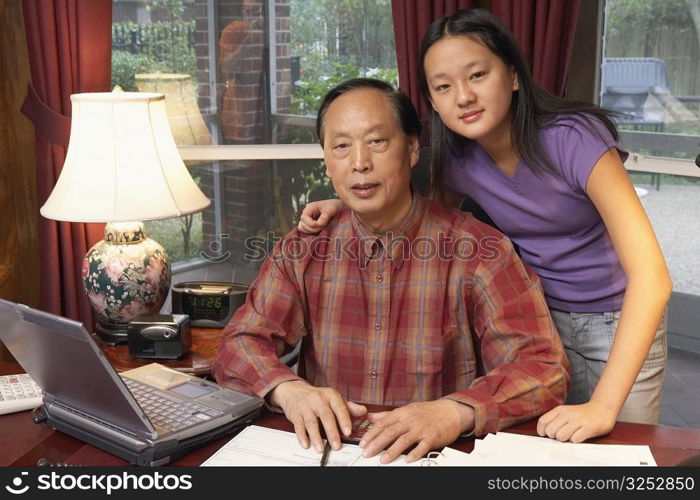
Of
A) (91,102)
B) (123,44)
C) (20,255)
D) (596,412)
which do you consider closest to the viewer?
(596,412)

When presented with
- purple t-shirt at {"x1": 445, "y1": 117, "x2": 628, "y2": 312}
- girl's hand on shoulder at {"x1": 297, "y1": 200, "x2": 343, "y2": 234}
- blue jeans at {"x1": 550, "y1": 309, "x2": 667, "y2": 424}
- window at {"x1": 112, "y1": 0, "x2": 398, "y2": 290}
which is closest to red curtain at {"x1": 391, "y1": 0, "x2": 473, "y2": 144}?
window at {"x1": 112, "y1": 0, "x2": 398, "y2": 290}

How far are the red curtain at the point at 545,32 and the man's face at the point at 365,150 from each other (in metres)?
1.12

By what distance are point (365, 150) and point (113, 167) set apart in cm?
85

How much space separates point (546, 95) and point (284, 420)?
0.97 meters

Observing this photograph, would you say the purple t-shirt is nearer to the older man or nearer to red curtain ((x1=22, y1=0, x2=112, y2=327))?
the older man

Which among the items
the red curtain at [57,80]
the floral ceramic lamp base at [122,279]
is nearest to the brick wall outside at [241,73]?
the red curtain at [57,80]

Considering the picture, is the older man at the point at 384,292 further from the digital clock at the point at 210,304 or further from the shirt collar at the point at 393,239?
the digital clock at the point at 210,304

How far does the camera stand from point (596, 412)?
1.44m

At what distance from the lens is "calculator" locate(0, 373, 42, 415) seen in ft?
5.17

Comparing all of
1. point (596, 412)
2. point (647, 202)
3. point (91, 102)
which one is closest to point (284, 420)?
point (596, 412)

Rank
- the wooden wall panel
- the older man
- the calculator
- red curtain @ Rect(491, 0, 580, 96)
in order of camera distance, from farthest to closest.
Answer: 1. the wooden wall panel
2. red curtain @ Rect(491, 0, 580, 96)
3. the older man
4. the calculator

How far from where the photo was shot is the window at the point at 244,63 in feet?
10.9

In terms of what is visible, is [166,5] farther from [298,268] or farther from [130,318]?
[298,268]

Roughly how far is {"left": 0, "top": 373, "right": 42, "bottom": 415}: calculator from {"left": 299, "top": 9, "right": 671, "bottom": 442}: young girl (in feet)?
2.21
